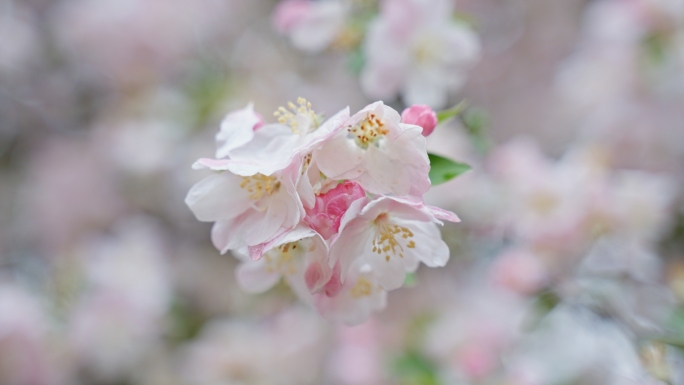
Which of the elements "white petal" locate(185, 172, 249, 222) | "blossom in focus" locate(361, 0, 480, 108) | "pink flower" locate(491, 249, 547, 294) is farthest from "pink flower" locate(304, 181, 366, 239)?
"pink flower" locate(491, 249, 547, 294)

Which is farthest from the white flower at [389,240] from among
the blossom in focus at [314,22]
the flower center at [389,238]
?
the blossom in focus at [314,22]

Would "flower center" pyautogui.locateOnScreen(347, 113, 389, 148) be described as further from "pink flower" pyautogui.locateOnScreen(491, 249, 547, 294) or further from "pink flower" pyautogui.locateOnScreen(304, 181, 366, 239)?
"pink flower" pyautogui.locateOnScreen(491, 249, 547, 294)

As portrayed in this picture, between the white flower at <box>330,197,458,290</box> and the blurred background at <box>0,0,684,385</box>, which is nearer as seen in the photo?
the white flower at <box>330,197,458,290</box>

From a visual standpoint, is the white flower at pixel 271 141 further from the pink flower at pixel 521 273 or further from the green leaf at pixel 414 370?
the green leaf at pixel 414 370


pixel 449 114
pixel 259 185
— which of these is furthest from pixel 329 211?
pixel 449 114

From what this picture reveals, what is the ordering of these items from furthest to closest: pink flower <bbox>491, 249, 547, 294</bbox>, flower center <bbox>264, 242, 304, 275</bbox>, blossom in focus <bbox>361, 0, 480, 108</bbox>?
pink flower <bbox>491, 249, 547, 294</bbox> → blossom in focus <bbox>361, 0, 480, 108</bbox> → flower center <bbox>264, 242, 304, 275</bbox>

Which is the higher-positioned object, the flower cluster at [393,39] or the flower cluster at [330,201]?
the flower cluster at [393,39]
